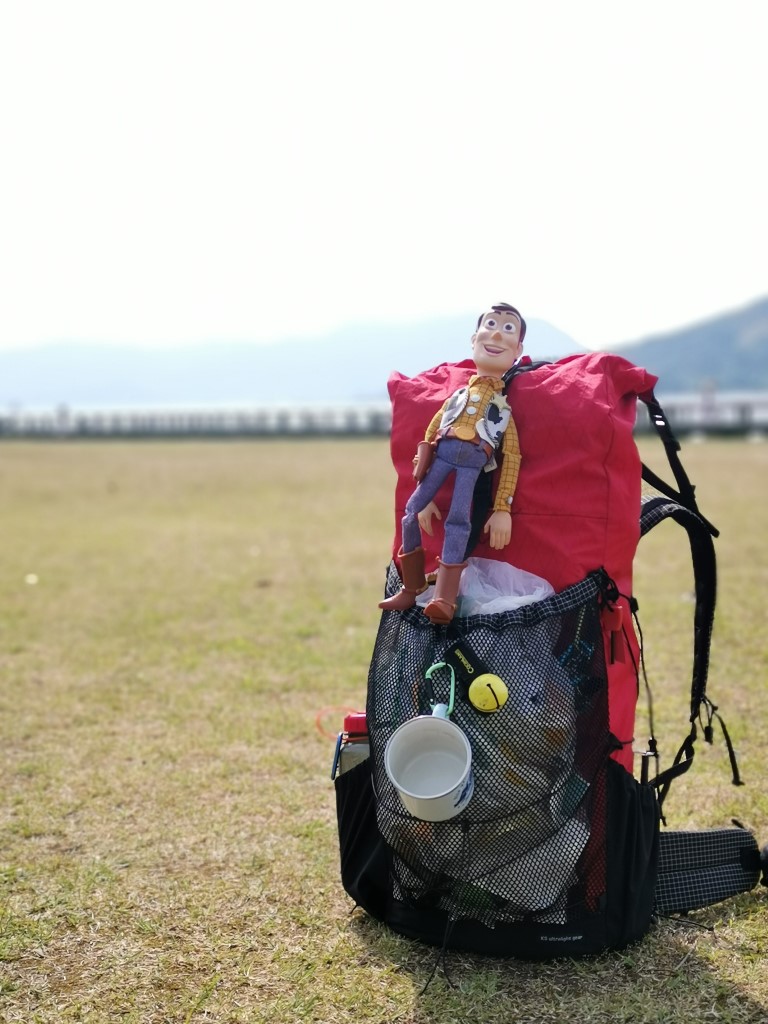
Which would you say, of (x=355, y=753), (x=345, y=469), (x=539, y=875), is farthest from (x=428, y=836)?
(x=345, y=469)

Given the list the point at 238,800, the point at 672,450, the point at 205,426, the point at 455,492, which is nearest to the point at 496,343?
the point at 455,492

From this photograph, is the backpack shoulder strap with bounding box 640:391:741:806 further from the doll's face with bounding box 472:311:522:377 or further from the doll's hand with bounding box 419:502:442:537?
the doll's hand with bounding box 419:502:442:537

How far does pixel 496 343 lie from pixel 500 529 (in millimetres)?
603

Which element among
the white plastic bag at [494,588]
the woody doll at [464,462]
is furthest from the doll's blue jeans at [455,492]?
the white plastic bag at [494,588]

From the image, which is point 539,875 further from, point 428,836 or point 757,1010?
point 757,1010

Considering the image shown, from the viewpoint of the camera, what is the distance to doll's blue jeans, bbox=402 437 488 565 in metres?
3.09

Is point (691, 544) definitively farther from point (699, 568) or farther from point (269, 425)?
point (269, 425)

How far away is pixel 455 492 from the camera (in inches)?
123

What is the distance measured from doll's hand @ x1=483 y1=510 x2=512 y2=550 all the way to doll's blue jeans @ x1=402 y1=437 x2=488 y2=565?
0.08 metres

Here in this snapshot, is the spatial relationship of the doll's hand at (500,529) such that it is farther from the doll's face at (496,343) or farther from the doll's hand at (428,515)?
the doll's face at (496,343)

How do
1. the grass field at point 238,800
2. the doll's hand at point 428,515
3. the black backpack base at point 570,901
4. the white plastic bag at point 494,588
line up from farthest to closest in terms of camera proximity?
the doll's hand at point 428,515 → the white plastic bag at point 494,588 → the black backpack base at point 570,901 → the grass field at point 238,800

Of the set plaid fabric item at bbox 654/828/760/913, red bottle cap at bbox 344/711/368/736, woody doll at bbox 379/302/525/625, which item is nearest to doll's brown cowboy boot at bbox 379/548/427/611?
woody doll at bbox 379/302/525/625

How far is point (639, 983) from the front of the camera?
291 cm

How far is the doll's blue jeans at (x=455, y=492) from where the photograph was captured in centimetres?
309
